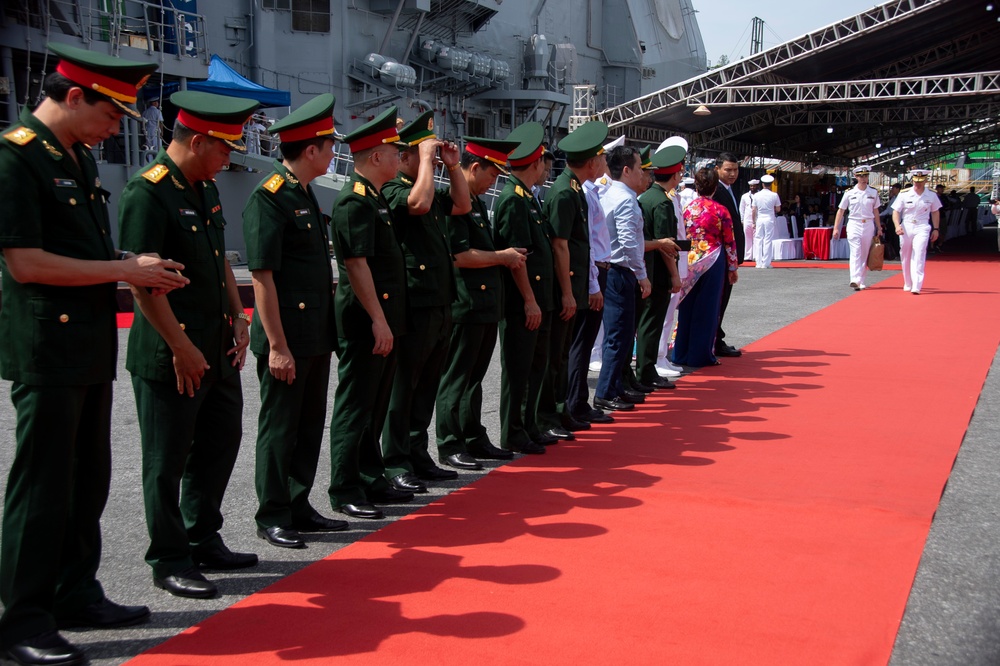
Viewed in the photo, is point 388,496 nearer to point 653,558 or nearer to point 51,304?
point 653,558

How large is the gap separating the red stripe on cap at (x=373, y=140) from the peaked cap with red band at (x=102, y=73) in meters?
1.39

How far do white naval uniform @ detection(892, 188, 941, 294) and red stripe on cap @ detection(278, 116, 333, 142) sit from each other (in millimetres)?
12404

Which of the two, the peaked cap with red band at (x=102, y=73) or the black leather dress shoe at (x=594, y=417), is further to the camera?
the black leather dress shoe at (x=594, y=417)

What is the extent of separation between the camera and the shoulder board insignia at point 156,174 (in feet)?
11.0

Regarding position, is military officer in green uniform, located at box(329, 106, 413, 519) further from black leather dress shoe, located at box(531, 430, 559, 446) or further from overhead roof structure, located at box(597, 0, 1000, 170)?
overhead roof structure, located at box(597, 0, 1000, 170)

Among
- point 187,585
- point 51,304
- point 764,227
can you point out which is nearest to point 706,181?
point 187,585

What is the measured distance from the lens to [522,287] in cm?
551

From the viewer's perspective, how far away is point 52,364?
2.95 metres

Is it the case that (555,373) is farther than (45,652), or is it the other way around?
(555,373)

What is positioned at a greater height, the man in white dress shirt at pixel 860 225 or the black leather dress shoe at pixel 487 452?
the man in white dress shirt at pixel 860 225

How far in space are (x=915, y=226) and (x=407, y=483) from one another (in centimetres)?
1184

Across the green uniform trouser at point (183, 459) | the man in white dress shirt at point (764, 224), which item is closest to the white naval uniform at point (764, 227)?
the man in white dress shirt at point (764, 224)

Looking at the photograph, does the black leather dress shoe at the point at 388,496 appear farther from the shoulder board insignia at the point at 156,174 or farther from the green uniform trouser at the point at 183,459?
the shoulder board insignia at the point at 156,174

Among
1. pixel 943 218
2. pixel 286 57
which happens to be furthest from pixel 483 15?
pixel 943 218
